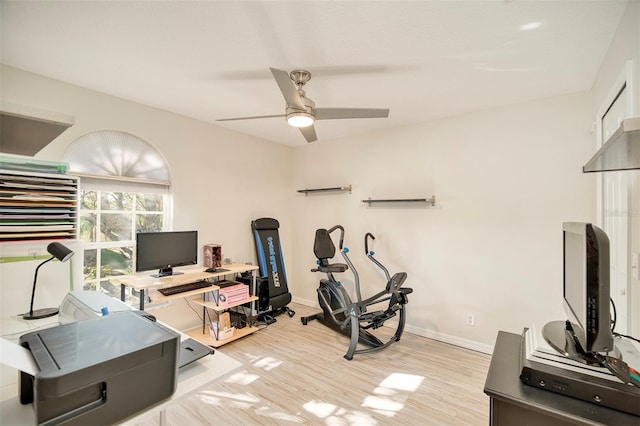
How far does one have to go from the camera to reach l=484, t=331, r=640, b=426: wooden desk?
0.83 meters

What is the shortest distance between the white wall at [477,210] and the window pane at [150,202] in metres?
2.40

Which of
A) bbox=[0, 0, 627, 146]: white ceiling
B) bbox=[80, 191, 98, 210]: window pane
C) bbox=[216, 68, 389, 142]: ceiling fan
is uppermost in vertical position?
bbox=[0, 0, 627, 146]: white ceiling

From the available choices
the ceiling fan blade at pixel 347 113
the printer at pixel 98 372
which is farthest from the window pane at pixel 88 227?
the ceiling fan blade at pixel 347 113

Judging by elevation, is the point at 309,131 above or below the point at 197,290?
above

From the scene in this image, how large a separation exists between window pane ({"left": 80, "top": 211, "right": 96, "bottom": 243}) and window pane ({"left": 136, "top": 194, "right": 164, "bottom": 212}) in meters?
0.43

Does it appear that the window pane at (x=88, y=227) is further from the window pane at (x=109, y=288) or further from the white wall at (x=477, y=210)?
the white wall at (x=477, y=210)

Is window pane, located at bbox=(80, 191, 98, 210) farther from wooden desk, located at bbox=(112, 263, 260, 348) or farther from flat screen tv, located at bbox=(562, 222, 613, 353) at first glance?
flat screen tv, located at bbox=(562, 222, 613, 353)

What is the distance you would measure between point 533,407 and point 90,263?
3.43m

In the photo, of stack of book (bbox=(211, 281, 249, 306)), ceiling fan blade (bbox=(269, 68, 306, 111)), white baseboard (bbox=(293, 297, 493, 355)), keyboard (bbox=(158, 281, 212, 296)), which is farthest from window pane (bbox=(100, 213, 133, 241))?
white baseboard (bbox=(293, 297, 493, 355))

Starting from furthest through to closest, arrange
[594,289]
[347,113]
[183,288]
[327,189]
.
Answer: [327,189], [183,288], [347,113], [594,289]

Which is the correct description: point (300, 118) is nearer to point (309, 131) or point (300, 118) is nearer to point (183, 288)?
point (309, 131)

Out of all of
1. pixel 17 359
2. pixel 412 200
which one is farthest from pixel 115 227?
pixel 412 200

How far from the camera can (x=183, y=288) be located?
2.83m

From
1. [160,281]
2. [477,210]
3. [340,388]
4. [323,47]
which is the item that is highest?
[323,47]
